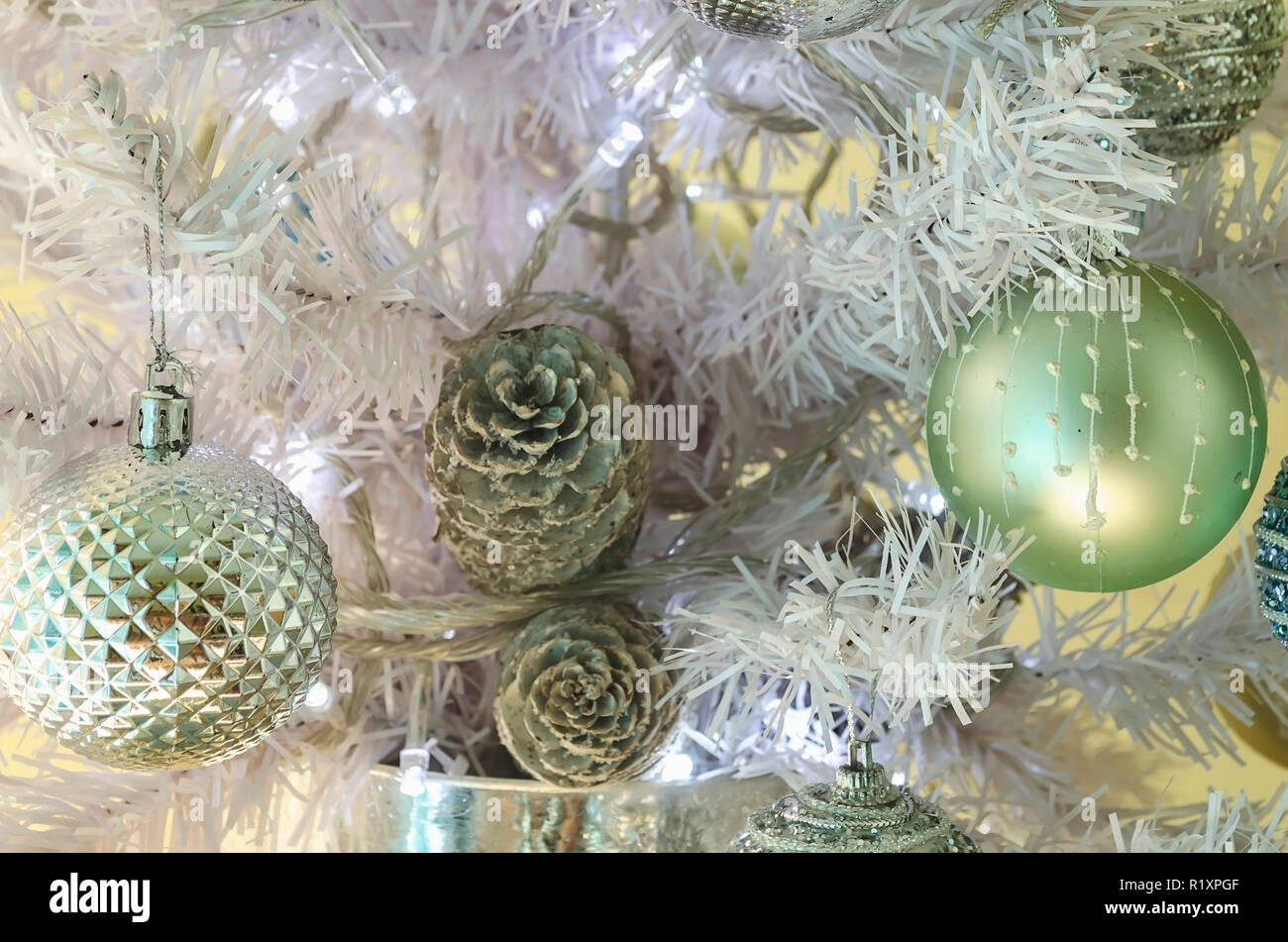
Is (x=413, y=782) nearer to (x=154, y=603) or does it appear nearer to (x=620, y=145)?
(x=154, y=603)

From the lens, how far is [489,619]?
495 mm

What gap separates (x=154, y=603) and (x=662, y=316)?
0.26 m

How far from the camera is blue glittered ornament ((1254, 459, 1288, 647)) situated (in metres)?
0.37

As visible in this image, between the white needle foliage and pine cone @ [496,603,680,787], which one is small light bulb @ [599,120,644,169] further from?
pine cone @ [496,603,680,787]

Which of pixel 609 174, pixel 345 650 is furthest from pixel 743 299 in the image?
pixel 345 650

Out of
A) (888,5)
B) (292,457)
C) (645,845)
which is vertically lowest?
(645,845)

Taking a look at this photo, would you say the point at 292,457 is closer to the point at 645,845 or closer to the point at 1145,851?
the point at 645,845

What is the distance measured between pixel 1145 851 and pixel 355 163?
0.42 meters

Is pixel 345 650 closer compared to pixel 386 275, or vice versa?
pixel 386 275

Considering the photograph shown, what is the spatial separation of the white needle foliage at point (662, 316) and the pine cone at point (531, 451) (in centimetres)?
2

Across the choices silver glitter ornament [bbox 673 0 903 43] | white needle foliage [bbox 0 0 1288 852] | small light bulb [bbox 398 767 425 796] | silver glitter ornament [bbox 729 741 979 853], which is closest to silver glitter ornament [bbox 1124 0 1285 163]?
white needle foliage [bbox 0 0 1288 852]

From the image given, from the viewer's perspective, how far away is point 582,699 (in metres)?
0.47

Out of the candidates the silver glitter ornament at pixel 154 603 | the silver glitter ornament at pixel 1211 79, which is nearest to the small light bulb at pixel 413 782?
the silver glitter ornament at pixel 154 603

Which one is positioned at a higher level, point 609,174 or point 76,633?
point 609,174
